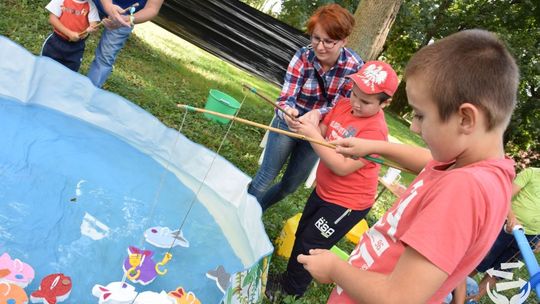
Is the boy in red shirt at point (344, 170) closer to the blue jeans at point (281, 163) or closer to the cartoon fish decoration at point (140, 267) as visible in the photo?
the blue jeans at point (281, 163)

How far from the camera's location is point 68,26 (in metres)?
2.79

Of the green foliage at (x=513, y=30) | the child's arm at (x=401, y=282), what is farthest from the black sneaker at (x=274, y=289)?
the green foliage at (x=513, y=30)

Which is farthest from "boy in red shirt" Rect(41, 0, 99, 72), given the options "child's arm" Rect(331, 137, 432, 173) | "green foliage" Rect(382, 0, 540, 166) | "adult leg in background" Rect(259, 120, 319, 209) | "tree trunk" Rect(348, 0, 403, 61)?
"green foliage" Rect(382, 0, 540, 166)

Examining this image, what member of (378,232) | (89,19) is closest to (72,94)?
(89,19)

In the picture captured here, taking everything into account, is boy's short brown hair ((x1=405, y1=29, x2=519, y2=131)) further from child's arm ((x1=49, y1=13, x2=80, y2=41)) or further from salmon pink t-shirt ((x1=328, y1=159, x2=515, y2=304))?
child's arm ((x1=49, y1=13, x2=80, y2=41))

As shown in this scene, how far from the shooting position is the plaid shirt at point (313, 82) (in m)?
2.18

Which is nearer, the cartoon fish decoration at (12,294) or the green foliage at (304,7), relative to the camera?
the cartoon fish decoration at (12,294)

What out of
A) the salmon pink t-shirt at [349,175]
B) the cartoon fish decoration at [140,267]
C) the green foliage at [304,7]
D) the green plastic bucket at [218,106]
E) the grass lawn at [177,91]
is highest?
the green foliage at [304,7]

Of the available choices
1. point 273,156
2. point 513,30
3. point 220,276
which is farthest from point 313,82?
point 513,30

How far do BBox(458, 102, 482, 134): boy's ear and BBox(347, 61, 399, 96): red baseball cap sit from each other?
37.8 inches

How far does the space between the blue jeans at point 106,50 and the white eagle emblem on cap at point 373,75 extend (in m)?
1.79

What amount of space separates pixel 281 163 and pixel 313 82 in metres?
0.48

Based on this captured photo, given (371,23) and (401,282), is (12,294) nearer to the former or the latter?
(401,282)

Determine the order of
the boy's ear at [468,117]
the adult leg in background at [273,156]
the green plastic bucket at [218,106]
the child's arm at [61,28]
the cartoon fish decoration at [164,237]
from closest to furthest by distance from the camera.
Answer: the boy's ear at [468,117]
the cartoon fish decoration at [164,237]
the adult leg in background at [273,156]
the child's arm at [61,28]
the green plastic bucket at [218,106]
